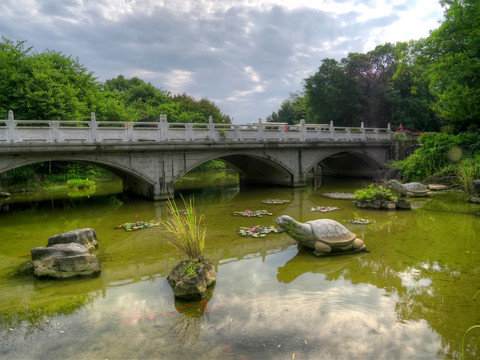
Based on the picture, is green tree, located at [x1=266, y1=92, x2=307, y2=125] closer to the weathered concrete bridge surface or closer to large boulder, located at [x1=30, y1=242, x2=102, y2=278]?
the weathered concrete bridge surface

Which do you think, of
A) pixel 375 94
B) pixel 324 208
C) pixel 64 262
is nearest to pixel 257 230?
pixel 324 208

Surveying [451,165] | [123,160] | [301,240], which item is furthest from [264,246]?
[451,165]

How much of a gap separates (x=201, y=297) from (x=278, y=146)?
499 inches

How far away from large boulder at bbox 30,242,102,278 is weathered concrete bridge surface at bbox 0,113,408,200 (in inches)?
255

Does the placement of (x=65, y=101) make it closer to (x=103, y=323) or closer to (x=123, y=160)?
(x=123, y=160)

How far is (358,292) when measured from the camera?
16.8ft

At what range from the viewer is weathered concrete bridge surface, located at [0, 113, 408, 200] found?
1140 cm

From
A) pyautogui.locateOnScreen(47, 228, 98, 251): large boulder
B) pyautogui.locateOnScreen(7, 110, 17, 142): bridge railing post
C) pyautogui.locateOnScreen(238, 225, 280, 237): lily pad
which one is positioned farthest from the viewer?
pyautogui.locateOnScreen(7, 110, 17, 142): bridge railing post

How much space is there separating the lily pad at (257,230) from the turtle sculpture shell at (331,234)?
5.84 ft

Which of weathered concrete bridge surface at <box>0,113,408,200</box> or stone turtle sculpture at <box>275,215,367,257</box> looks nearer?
stone turtle sculpture at <box>275,215,367,257</box>

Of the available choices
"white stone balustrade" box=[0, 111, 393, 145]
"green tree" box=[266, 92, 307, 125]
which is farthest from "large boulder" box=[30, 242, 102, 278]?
"green tree" box=[266, 92, 307, 125]

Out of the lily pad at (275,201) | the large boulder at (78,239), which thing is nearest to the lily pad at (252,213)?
the lily pad at (275,201)

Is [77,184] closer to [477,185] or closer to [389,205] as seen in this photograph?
[389,205]

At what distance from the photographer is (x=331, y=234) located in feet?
22.7
